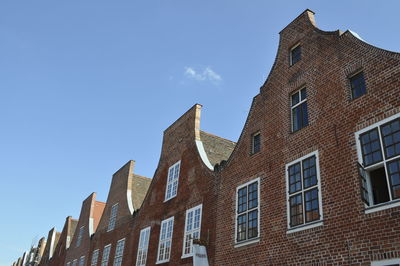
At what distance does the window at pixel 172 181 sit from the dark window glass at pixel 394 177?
11694 millimetres

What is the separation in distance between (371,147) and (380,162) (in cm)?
57

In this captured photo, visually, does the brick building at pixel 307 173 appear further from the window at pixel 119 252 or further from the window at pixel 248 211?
the window at pixel 119 252

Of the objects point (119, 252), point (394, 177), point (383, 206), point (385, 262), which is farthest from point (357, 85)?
point (119, 252)

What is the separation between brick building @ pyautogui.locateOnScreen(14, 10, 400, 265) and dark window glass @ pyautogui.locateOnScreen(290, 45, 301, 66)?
1.9 inches

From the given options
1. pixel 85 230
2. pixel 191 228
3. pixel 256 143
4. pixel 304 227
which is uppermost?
pixel 85 230

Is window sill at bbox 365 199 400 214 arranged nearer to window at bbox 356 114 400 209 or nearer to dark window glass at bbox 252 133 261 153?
window at bbox 356 114 400 209

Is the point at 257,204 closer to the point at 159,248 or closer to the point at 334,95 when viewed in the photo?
the point at 334,95

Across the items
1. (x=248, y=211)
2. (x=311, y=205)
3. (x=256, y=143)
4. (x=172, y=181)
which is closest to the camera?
(x=311, y=205)

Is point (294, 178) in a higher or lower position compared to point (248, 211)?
higher

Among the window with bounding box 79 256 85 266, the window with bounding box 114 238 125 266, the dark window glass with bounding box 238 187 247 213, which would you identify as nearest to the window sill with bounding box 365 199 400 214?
the dark window glass with bounding box 238 187 247 213

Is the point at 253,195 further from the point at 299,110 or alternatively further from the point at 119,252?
the point at 119,252

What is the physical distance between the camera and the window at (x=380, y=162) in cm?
908

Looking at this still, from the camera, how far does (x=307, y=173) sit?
11.3m

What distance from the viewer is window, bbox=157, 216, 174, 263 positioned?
17973 millimetres
